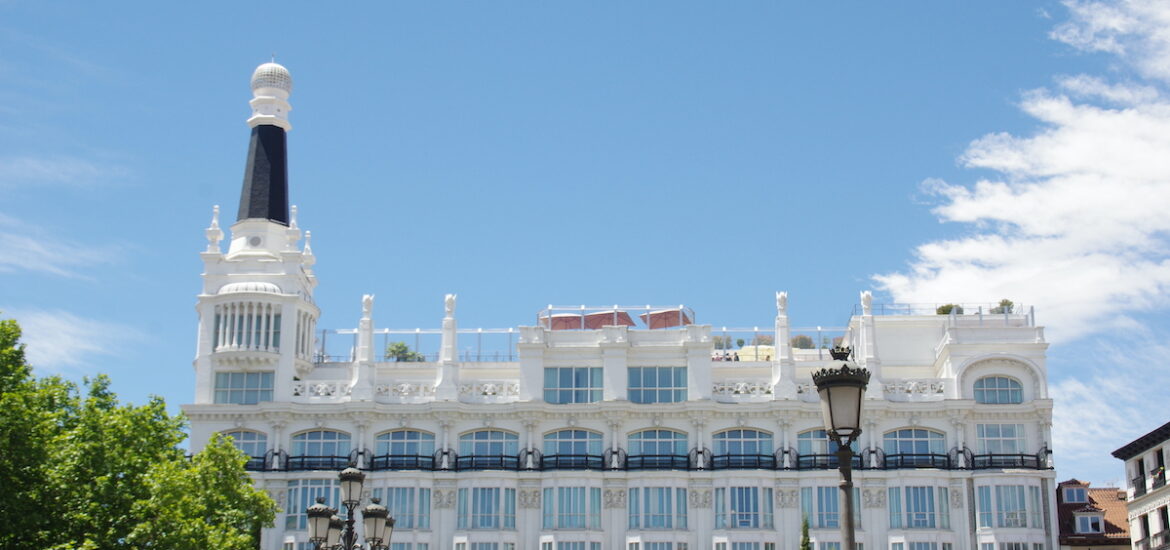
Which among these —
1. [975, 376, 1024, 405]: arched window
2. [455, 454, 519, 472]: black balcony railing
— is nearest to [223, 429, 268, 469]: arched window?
[455, 454, 519, 472]: black balcony railing

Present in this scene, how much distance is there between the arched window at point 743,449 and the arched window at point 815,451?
5.60 feet

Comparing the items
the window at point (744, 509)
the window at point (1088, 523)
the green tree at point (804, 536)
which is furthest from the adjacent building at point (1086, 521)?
the window at point (744, 509)

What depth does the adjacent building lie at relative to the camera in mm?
84000

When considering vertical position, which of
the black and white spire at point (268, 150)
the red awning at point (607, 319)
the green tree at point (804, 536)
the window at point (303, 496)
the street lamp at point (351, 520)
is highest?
the black and white spire at point (268, 150)

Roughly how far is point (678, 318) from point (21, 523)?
148 feet

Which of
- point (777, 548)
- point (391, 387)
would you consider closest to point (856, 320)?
point (777, 548)

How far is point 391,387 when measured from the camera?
86688 millimetres

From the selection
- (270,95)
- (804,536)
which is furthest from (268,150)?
(804,536)

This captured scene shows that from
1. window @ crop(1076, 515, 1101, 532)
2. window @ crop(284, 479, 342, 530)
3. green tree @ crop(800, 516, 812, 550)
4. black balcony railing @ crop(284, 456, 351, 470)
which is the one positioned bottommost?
green tree @ crop(800, 516, 812, 550)

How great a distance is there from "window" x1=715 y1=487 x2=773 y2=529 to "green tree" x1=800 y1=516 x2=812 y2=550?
5.93 feet

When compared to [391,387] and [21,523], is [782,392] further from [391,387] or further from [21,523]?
[21,523]

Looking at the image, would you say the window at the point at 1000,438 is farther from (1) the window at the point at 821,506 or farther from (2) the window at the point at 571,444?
(2) the window at the point at 571,444

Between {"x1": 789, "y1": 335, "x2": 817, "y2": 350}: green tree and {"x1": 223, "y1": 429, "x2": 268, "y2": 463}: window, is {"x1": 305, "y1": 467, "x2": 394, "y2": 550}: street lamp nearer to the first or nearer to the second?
{"x1": 223, "y1": 429, "x2": 268, "y2": 463}: window

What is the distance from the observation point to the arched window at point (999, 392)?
85.6 metres
